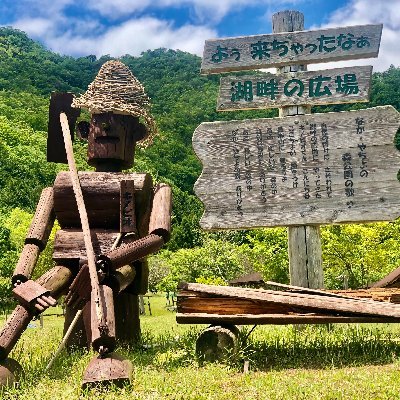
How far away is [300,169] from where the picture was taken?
6500mm

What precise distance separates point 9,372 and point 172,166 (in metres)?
33.4

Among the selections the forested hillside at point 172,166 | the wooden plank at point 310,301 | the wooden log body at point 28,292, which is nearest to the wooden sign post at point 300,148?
the forested hillside at point 172,166

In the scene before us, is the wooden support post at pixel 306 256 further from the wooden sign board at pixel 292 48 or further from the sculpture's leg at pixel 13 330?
the sculpture's leg at pixel 13 330

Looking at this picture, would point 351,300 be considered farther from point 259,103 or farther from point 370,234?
point 370,234

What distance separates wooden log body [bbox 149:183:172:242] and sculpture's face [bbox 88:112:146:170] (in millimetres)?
481

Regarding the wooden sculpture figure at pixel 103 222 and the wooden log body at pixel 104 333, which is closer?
the wooden log body at pixel 104 333

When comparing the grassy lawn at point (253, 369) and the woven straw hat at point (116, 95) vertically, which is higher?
the woven straw hat at point (116, 95)

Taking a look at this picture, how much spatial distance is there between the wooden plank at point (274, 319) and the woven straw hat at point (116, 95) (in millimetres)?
1899

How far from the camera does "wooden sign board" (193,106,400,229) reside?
628 cm

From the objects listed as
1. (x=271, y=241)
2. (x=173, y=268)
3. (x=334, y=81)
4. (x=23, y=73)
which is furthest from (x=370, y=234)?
(x=23, y=73)

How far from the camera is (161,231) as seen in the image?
436 cm

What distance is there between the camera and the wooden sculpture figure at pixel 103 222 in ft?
13.2

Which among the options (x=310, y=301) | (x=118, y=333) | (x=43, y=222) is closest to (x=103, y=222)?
(x=43, y=222)

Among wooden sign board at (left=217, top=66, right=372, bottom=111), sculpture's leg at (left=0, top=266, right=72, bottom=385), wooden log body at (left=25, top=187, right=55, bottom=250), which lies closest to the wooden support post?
wooden sign board at (left=217, top=66, right=372, bottom=111)
